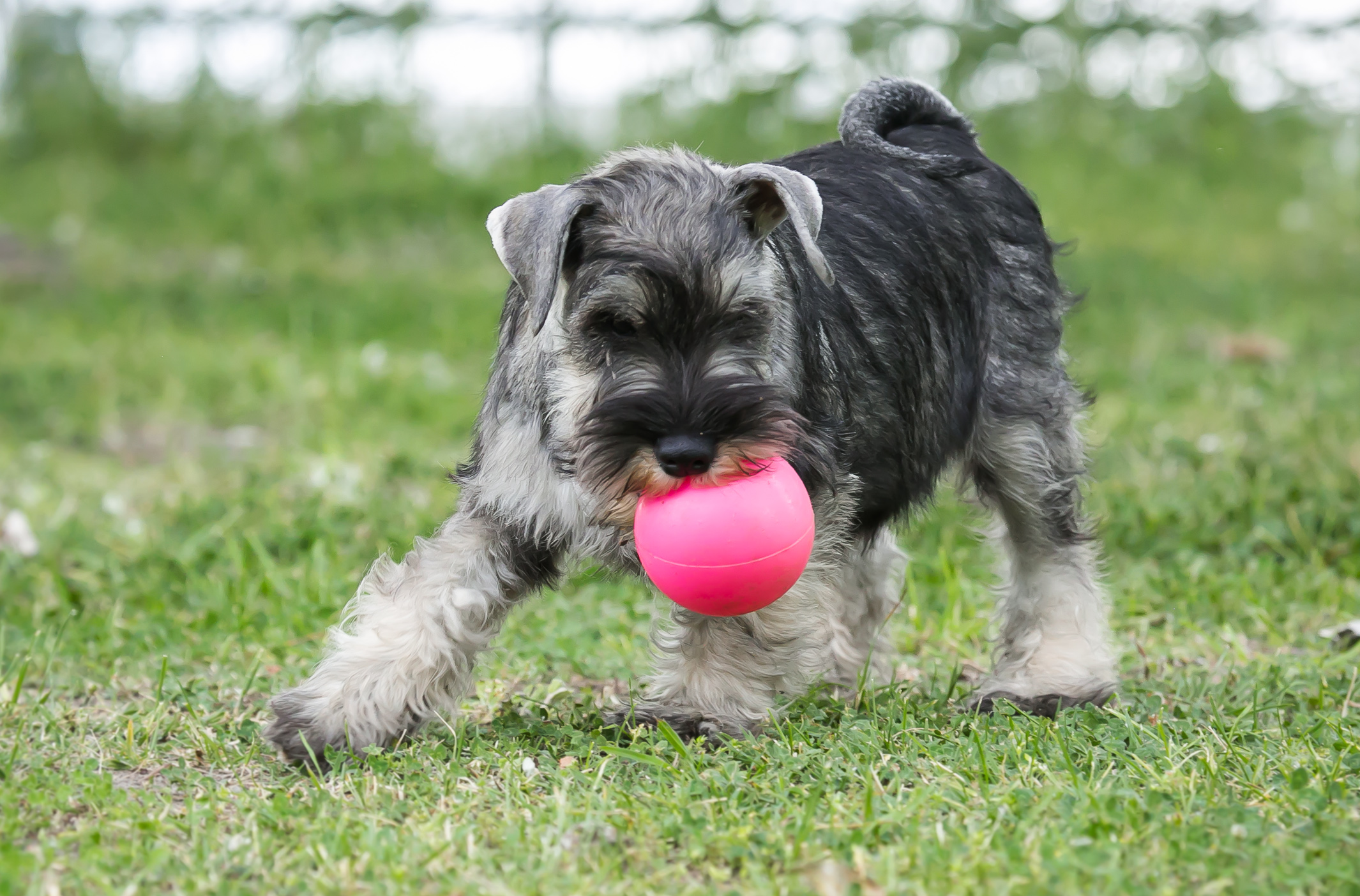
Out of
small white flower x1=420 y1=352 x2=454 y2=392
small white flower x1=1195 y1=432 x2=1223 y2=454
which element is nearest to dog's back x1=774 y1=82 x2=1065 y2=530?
small white flower x1=1195 y1=432 x2=1223 y2=454

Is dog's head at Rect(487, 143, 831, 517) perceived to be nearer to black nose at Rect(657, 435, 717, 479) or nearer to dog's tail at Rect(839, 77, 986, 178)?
black nose at Rect(657, 435, 717, 479)

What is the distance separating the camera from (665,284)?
311 centimetres

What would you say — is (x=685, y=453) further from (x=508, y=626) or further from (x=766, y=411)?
(x=508, y=626)

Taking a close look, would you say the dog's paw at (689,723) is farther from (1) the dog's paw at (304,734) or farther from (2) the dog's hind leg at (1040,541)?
(2) the dog's hind leg at (1040,541)

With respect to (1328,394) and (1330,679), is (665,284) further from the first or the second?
(1328,394)

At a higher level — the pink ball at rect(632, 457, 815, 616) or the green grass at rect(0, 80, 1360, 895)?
the pink ball at rect(632, 457, 815, 616)

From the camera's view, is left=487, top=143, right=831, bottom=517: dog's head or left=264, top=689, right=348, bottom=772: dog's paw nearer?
left=487, top=143, right=831, bottom=517: dog's head

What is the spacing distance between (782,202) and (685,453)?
0.69m

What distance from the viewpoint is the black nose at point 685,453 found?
9.92 ft

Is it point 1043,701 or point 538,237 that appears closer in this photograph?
point 538,237

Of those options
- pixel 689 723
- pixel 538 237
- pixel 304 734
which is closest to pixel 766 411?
pixel 538 237

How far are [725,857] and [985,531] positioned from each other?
2040 mm

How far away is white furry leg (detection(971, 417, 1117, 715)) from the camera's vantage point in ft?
13.4

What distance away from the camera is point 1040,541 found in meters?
4.34
